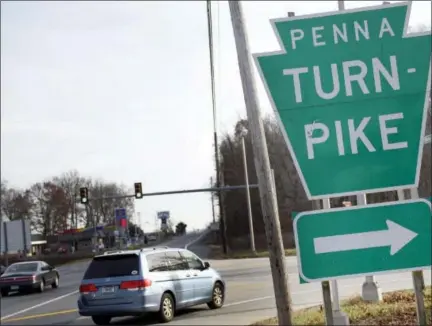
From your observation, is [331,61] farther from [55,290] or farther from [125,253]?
[55,290]

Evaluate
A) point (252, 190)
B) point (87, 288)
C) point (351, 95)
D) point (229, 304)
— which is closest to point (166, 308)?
point (87, 288)

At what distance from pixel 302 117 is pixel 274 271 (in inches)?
177

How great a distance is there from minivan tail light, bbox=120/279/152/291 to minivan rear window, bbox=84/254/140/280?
0.22 metres

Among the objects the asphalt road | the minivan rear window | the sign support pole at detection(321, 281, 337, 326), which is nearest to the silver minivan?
the minivan rear window

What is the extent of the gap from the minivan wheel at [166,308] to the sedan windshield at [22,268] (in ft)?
22.2

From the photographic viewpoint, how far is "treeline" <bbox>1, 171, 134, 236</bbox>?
109 feet

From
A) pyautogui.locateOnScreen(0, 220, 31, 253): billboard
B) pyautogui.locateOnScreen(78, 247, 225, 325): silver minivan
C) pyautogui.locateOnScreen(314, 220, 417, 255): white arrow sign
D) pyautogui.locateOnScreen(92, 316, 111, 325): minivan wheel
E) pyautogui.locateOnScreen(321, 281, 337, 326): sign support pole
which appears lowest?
pyautogui.locateOnScreen(92, 316, 111, 325): minivan wheel

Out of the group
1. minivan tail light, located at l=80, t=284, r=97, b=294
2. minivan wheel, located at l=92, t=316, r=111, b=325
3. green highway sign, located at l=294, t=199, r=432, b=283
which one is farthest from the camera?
minivan wheel, located at l=92, t=316, r=111, b=325

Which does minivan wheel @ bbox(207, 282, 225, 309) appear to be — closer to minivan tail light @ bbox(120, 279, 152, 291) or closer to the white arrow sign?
minivan tail light @ bbox(120, 279, 152, 291)

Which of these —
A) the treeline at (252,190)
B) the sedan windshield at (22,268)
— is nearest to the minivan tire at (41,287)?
the sedan windshield at (22,268)

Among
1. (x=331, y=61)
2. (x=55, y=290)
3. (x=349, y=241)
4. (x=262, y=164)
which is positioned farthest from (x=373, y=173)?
(x=55, y=290)

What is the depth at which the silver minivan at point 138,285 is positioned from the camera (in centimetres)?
1383

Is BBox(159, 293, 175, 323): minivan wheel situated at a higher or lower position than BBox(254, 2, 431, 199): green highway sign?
lower

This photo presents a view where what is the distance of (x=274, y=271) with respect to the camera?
26.6ft
